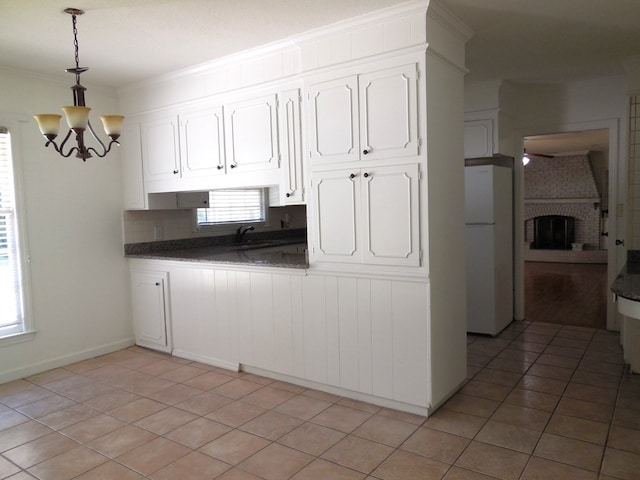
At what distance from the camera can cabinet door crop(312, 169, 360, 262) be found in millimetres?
3070

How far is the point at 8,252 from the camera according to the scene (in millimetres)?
3773

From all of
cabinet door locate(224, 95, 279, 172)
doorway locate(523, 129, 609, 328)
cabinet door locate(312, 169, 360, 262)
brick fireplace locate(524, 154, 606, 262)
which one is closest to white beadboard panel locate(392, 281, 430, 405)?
cabinet door locate(312, 169, 360, 262)

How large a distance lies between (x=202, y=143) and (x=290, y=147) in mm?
929

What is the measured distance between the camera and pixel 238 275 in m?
3.74

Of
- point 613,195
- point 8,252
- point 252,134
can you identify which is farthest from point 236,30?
point 613,195

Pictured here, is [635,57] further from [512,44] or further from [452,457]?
[452,457]

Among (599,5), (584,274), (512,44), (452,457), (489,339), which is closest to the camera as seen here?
(452,457)

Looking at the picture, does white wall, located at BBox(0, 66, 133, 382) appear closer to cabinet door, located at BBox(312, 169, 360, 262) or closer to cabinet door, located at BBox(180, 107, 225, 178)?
cabinet door, located at BBox(180, 107, 225, 178)

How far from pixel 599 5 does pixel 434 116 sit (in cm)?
119

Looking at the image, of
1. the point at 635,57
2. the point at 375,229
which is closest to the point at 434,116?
the point at 375,229

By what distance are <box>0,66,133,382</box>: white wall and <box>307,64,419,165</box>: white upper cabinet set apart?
7.42 feet

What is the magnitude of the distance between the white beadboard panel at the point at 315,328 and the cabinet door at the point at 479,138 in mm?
2308

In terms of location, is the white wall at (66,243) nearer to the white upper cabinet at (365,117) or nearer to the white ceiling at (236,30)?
the white ceiling at (236,30)

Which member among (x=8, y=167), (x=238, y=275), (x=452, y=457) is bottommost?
(x=452, y=457)
